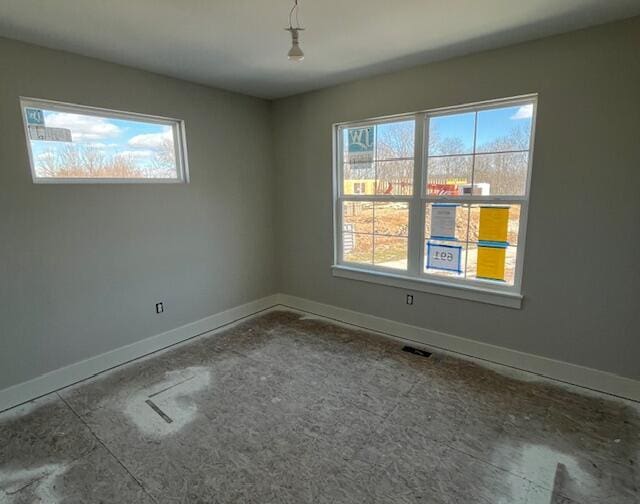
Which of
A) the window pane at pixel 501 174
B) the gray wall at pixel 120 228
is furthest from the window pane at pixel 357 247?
the window pane at pixel 501 174

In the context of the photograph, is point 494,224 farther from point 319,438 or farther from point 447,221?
point 319,438

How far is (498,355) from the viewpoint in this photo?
2.91 metres

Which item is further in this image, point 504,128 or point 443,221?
point 443,221

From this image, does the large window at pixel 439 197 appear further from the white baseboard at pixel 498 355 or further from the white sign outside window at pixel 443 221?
the white baseboard at pixel 498 355

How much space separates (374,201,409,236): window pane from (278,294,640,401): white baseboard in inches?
36.1

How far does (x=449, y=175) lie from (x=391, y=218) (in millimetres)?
685

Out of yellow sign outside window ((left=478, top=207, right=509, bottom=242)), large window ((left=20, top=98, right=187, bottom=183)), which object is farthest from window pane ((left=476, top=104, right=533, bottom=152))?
large window ((left=20, top=98, right=187, bottom=183))

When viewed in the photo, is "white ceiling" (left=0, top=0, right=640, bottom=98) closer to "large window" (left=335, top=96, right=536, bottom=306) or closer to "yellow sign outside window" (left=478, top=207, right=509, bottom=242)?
"large window" (left=335, top=96, right=536, bottom=306)


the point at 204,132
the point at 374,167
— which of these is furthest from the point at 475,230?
the point at 204,132

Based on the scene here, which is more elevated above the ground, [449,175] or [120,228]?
[449,175]

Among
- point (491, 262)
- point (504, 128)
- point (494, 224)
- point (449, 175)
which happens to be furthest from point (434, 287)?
point (504, 128)

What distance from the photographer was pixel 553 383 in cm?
261

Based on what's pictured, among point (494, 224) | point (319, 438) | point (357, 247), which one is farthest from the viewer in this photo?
point (357, 247)

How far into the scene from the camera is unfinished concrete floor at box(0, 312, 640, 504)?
1.75 m
